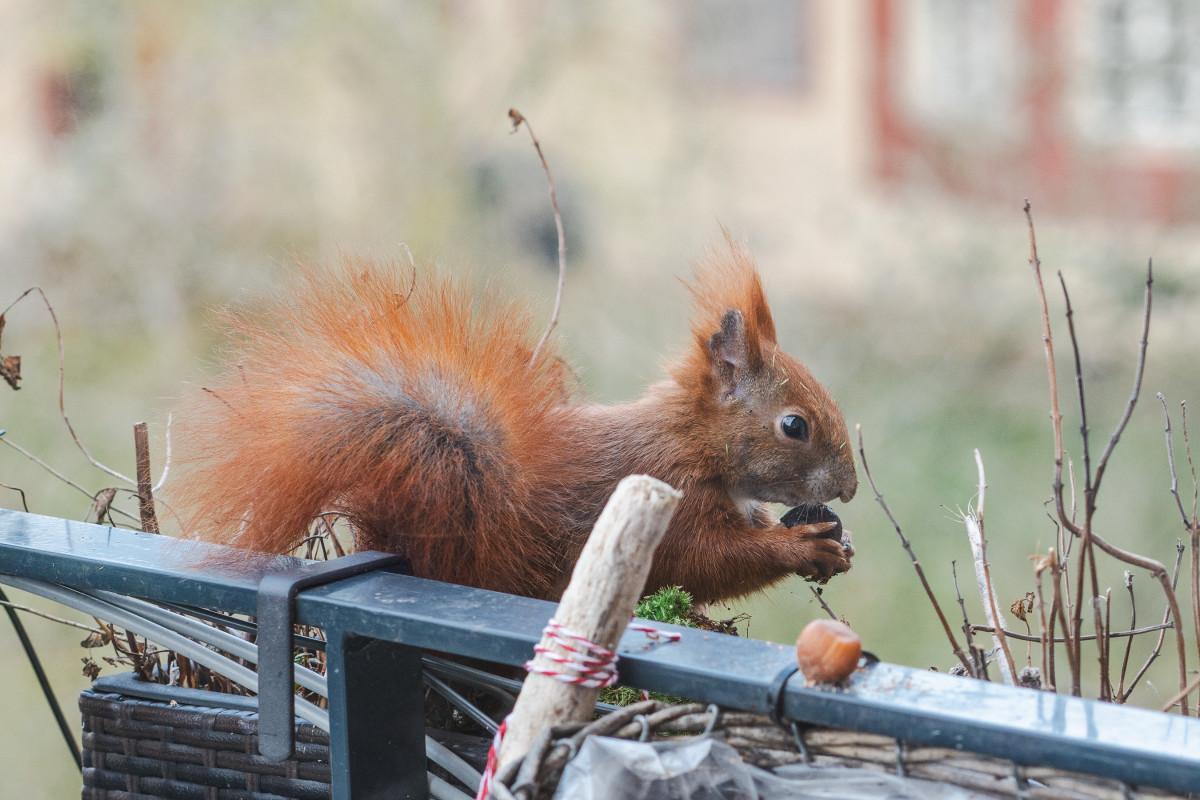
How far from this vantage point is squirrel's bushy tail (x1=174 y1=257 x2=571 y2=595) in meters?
0.82

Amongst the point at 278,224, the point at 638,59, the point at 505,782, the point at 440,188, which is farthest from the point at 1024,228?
the point at 505,782

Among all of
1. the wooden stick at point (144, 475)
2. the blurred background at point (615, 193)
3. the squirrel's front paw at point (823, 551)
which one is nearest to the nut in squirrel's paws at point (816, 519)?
the squirrel's front paw at point (823, 551)

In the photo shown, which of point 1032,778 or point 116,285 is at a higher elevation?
point 116,285

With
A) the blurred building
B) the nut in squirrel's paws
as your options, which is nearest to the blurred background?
the blurred building

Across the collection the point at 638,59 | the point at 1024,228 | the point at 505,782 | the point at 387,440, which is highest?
the point at 638,59

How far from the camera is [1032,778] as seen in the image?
0.54m

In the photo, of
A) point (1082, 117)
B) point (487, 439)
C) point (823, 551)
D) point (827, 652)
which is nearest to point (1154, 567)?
point (827, 652)

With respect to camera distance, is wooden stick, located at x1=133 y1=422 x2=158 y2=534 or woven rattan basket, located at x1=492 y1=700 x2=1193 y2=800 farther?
wooden stick, located at x1=133 y1=422 x2=158 y2=534

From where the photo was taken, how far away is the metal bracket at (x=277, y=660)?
72cm

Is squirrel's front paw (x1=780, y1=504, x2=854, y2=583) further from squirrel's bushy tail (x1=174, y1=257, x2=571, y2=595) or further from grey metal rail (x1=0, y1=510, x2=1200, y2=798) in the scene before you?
grey metal rail (x1=0, y1=510, x2=1200, y2=798)

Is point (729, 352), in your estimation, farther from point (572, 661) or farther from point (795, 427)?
point (572, 661)

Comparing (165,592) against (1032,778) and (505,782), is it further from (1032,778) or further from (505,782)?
(1032,778)

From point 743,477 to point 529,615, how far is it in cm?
40

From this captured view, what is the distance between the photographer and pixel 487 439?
855mm
